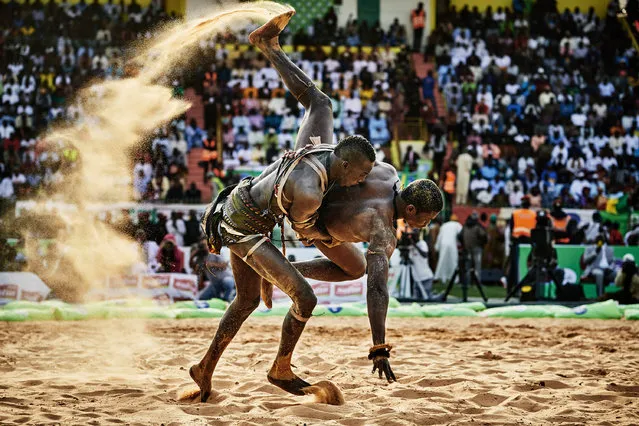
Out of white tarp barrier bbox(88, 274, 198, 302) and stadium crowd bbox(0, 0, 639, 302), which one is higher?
stadium crowd bbox(0, 0, 639, 302)

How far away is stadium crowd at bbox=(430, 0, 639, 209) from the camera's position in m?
20.7

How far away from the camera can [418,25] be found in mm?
27750

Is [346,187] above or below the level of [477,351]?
above

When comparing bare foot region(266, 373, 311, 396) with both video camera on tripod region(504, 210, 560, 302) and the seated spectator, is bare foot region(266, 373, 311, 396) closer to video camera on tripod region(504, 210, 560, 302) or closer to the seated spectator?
video camera on tripod region(504, 210, 560, 302)

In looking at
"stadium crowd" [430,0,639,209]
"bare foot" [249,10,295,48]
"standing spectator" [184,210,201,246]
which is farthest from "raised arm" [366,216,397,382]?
"stadium crowd" [430,0,639,209]

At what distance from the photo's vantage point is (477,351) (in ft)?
27.3

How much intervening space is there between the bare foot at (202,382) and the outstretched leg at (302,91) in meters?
1.72

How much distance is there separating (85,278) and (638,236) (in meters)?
10.0

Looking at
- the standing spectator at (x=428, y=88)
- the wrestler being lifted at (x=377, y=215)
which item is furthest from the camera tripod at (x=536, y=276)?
the standing spectator at (x=428, y=88)

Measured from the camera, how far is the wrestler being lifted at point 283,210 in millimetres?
5402

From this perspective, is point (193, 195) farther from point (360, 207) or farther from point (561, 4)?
point (561, 4)

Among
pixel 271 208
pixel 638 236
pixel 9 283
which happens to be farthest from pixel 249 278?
pixel 638 236

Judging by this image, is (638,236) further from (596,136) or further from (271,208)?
Answer: (271,208)

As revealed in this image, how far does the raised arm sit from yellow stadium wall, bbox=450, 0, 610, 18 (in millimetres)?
25203
